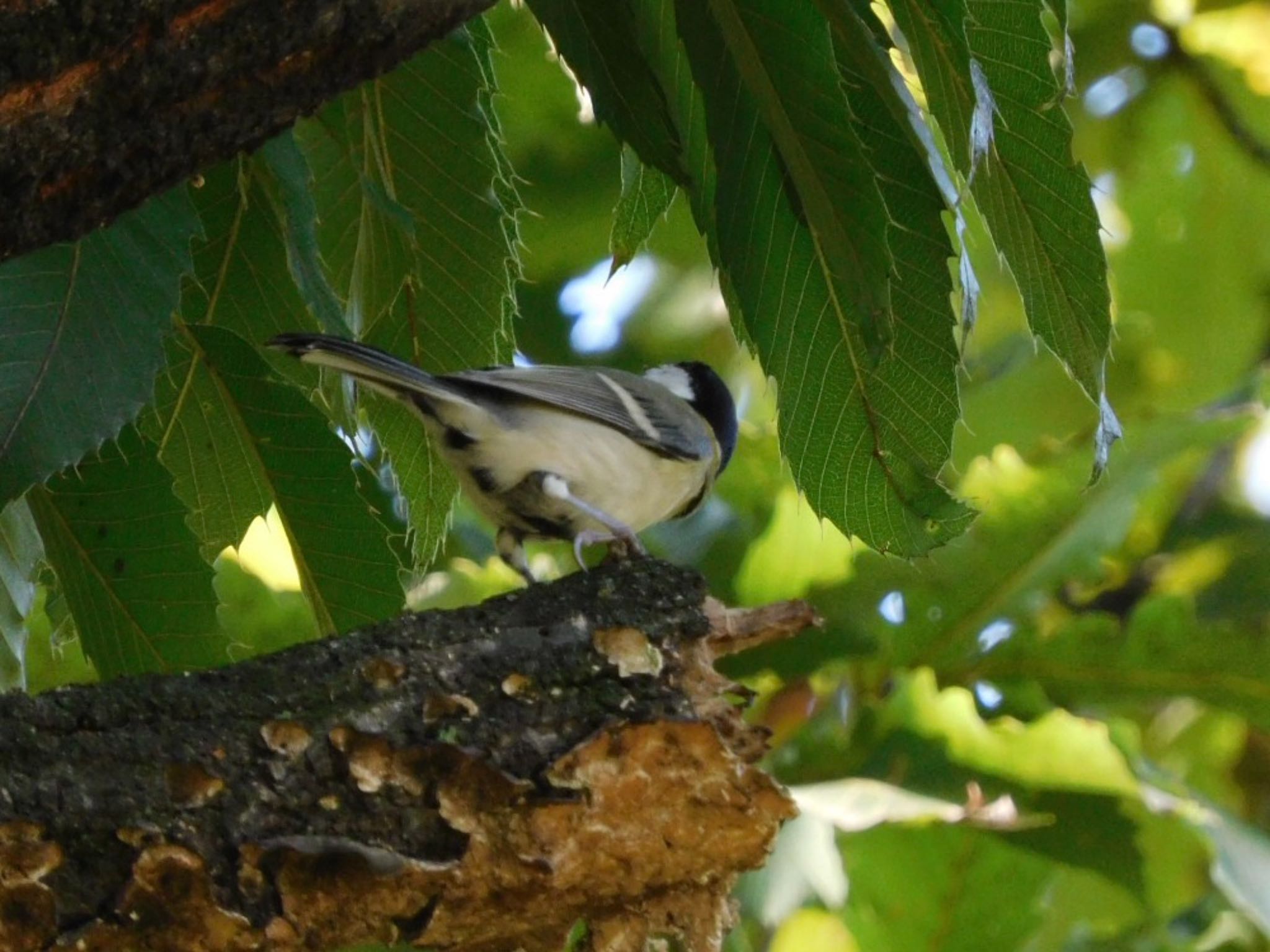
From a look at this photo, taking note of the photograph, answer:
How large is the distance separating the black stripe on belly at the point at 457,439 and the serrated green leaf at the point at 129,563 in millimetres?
654

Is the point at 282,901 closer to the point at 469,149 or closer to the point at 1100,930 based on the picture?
the point at 469,149

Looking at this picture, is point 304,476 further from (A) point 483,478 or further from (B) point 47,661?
(B) point 47,661

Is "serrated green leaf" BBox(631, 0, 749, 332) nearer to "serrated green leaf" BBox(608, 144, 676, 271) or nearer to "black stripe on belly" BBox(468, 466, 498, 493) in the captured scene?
"serrated green leaf" BBox(608, 144, 676, 271)

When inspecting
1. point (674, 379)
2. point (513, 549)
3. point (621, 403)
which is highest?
point (674, 379)

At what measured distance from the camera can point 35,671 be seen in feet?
11.3

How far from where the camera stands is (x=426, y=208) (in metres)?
2.19

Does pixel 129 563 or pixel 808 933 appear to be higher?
pixel 129 563

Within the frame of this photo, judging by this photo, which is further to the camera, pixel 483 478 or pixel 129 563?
pixel 483 478

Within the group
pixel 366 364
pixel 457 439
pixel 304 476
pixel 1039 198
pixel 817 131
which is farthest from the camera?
pixel 457 439

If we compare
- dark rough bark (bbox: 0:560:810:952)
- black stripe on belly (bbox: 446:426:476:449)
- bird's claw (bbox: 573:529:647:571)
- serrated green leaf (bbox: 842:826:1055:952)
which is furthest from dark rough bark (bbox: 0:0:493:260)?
serrated green leaf (bbox: 842:826:1055:952)

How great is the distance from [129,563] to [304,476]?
9.9 inches

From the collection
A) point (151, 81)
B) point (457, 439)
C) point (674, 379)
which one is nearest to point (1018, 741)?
point (674, 379)

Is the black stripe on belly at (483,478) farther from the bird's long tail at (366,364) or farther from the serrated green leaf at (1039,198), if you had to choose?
the serrated green leaf at (1039,198)

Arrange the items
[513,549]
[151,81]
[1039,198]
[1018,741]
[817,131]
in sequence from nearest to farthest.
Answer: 1. [151,81]
2. [817,131]
3. [1039,198]
4. [513,549]
5. [1018,741]
